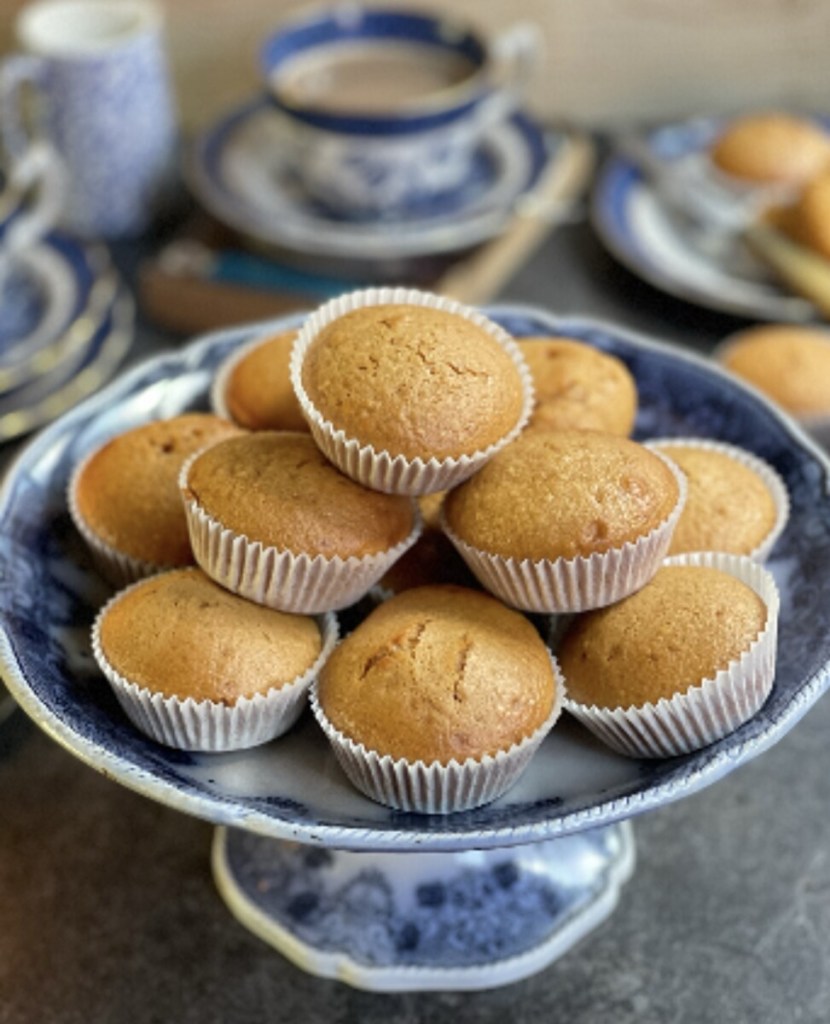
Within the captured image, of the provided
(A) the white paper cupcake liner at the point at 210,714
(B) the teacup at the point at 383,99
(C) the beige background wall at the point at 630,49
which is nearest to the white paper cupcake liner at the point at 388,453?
(A) the white paper cupcake liner at the point at 210,714

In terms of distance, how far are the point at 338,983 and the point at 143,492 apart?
0.33m

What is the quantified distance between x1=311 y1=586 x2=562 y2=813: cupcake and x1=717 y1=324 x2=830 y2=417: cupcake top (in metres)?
0.52

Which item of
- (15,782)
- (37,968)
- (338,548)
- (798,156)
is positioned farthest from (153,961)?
(798,156)

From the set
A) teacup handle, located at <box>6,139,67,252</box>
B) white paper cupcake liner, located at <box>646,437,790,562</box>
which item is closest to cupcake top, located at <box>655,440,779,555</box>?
white paper cupcake liner, located at <box>646,437,790,562</box>

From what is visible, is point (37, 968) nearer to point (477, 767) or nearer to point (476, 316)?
point (477, 767)

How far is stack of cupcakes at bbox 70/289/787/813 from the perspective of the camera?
0.66 meters

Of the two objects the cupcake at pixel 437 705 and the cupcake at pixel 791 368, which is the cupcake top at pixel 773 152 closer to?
the cupcake at pixel 791 368

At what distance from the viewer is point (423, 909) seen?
76cm

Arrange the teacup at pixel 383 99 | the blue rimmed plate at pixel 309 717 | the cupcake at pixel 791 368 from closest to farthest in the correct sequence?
the blue rimmed plate at pixel 309 717 → the cupcake at pixel 791 368 → the teacup at pixel 383 99

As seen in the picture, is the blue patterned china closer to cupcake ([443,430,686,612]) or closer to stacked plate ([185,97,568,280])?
stacked plate ([185,97,568,280])

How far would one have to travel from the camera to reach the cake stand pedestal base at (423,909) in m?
0.75

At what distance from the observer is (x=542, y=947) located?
0.76 metres

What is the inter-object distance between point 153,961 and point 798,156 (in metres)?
1.13

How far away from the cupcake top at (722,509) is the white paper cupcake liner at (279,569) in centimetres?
18
